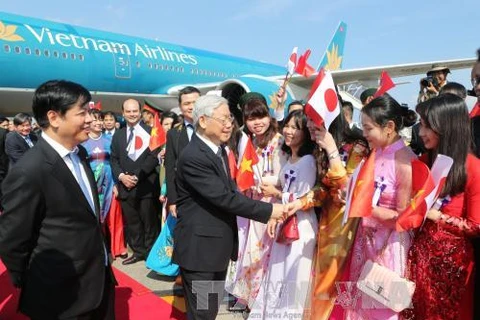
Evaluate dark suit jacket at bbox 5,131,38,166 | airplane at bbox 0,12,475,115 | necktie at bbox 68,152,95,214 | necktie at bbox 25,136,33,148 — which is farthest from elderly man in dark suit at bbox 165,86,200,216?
airplane at bbox 0,12,475,115

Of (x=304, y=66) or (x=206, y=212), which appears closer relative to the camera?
(x=206, y=212)

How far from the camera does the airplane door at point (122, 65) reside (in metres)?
10.4

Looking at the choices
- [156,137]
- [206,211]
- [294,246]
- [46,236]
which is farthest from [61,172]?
[156,137]

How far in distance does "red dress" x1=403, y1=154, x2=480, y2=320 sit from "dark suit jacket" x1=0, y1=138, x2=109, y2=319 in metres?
1.54

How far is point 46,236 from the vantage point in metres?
1.61

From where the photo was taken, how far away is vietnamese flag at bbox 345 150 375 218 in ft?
5.77

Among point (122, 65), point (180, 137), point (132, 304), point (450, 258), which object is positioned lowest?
point (132, 304)

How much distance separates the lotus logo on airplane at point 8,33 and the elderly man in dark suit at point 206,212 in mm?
8126

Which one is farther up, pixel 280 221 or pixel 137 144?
pixel 137 144

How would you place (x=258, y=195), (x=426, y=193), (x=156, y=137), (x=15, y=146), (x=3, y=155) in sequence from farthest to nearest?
(x=3, y=155) < (x=15, y=146) < (x=156, y=137) < (x=258, y=195) < (x=426, y=193)

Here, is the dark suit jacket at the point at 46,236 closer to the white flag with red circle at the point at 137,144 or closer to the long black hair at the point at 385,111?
the long black hair at the point at 385,111

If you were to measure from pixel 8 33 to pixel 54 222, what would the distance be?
8456 mm

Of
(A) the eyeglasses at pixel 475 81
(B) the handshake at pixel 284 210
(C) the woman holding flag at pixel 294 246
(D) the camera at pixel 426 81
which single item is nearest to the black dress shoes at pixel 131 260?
(C) the woman holding flag at pixel 294 246

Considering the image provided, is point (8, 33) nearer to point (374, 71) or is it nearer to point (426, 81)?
point (426, 81)
